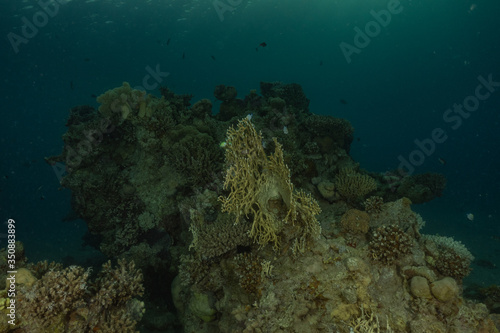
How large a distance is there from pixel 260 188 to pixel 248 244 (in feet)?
5.00

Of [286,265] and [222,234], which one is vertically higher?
[286,265]

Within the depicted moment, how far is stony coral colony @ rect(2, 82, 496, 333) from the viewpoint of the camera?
473cm

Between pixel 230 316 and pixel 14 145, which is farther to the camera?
pixel 14 145

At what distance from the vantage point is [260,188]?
5.71 meters

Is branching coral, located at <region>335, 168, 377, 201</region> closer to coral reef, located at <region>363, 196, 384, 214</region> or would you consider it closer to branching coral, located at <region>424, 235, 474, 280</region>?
coral reef, located at <region>363, 196, 384, 214</region>

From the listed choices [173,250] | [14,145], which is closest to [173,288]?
[173,250]

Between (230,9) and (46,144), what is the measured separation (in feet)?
542

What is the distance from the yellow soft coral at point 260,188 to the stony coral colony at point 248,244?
0.03 meters

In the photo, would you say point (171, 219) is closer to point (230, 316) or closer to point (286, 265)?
point (230, 316)

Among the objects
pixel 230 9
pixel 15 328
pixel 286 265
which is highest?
pixel 286 265

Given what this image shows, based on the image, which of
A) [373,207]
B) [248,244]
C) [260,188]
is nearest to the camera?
[260,188]

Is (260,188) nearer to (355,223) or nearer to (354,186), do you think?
(355,223)

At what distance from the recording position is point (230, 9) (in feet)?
198

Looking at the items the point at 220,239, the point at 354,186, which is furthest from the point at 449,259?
the point at 220,239
